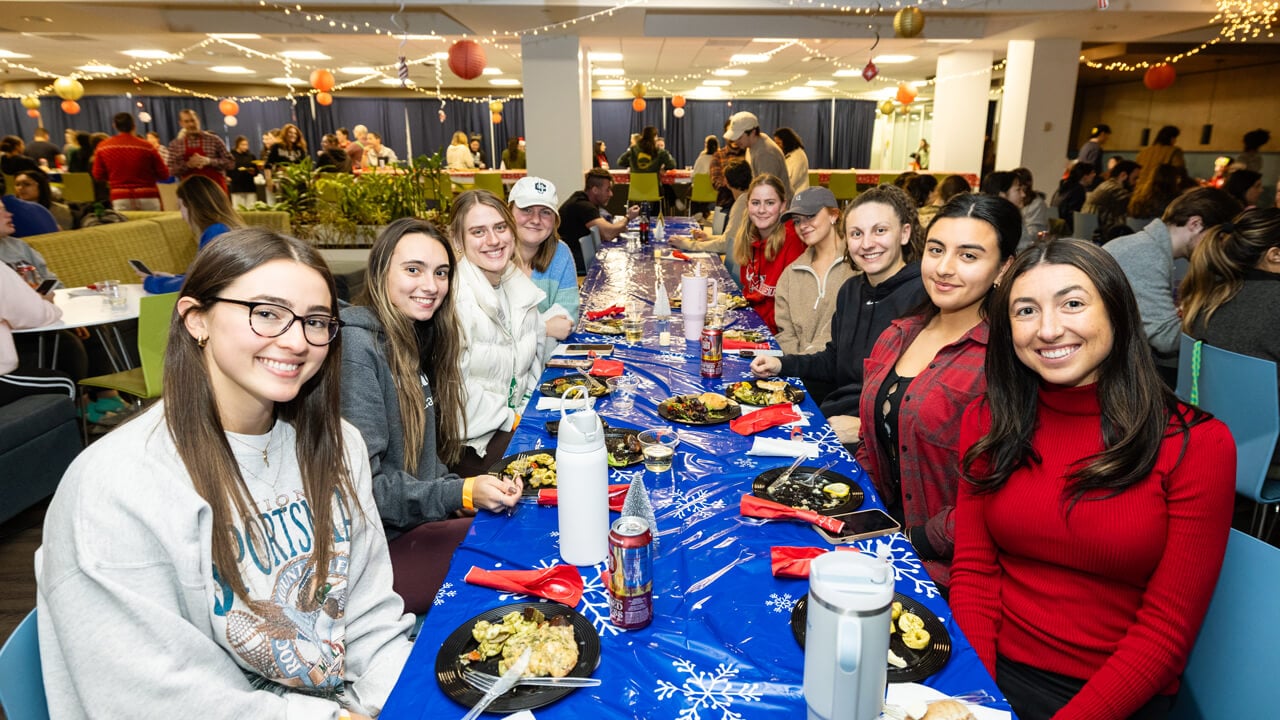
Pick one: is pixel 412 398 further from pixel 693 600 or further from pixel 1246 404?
pixel 1246 404

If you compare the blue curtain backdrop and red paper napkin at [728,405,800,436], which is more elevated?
the blue curtain backdrop

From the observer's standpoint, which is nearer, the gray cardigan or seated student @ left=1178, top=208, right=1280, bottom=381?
the gray cardigan

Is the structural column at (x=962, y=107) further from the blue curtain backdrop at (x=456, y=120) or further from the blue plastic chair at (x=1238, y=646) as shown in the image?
the blue plastic chair at (x=1238, y=646)

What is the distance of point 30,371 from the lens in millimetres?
3463

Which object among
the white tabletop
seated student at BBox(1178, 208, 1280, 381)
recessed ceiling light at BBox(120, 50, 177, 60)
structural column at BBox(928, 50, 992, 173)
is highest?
recessed ceiling light at BBox(120, 50, 177, 60)

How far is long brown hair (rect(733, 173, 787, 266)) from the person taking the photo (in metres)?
3.84

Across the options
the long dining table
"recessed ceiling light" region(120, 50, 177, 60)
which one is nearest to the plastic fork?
the long dining table

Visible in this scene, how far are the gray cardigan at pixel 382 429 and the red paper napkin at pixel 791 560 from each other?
0.71 metres

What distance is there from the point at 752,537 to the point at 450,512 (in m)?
0.80

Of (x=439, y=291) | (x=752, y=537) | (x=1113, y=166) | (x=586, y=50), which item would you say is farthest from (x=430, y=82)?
(x=752, y=537)

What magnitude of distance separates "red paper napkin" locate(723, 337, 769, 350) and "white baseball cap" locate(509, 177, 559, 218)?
3.43 ft

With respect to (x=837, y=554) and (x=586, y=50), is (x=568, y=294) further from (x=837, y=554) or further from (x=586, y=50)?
(x=586, y=50)

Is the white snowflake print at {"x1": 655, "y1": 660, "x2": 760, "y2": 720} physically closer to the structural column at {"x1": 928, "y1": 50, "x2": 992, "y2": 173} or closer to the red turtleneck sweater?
the red turtleneck sweater

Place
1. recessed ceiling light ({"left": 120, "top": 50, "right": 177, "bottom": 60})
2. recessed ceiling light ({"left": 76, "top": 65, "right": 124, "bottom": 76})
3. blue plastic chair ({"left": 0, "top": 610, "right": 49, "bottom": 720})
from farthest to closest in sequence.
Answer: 1. recessed ceiling light ({"left": 76, "top": 65, "right": 124, "bottom": 76})
2. recessed ceiling light ({"left": 120, "top": 50, "right": 177, "bottom": 60})
3. blue plastic chair ({"left": 0, "top": 610, "right": 49, "bottom": 720})
